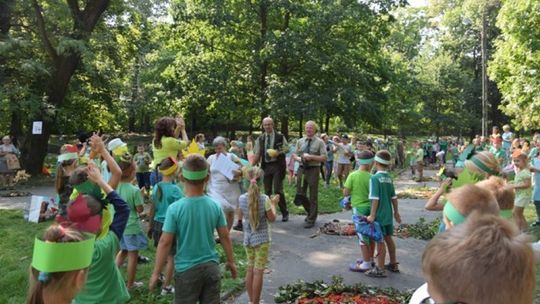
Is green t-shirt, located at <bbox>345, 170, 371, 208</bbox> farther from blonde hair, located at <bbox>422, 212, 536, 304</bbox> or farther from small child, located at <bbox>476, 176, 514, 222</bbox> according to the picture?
blonde hair, located at <bbox>422, 212, 536, 304</bbox>

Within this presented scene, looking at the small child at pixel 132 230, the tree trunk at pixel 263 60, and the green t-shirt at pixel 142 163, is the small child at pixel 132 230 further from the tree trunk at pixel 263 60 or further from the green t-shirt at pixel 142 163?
the tree trunk at pixel 263 60

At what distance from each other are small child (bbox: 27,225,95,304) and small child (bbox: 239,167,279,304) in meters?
2.95

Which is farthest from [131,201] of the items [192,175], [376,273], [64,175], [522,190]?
[522,190]

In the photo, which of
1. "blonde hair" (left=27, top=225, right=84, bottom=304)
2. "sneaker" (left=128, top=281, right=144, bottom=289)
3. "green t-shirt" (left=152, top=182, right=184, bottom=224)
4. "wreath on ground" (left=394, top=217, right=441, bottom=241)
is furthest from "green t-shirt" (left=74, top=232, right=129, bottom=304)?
"wreath on ground" (left=394, top=217, right=441, bottom=241)

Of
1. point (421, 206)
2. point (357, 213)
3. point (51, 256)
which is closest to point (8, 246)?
point (357, 213)

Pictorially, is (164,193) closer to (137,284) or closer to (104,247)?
(137,284)

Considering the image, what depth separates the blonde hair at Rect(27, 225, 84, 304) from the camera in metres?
2.40

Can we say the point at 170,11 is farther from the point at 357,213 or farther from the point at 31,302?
the point at 31,302

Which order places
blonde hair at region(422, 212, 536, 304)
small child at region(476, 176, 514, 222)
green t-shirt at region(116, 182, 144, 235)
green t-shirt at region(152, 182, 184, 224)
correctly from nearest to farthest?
blonde hair at region(422, 212, 536, 304)
small child at region(476, 176, 514, 222)
green t-shirt at region(116, 182, 144, 235)
green t-shirt at region(152, 182, 184, 224)

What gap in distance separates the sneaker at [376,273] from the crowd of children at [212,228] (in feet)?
0.05

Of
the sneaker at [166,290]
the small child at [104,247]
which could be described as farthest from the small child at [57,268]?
the sneaker at [166,290]

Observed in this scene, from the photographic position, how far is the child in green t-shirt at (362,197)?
6.96 m

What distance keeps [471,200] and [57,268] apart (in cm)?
261

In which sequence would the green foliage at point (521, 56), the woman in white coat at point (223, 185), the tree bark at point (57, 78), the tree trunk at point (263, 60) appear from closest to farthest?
the woman in white coat at point (223, 185)
the green foliage at point (521, 56)
the tree bark at point (57, 78)
the tree trunk at point (263, 60)
